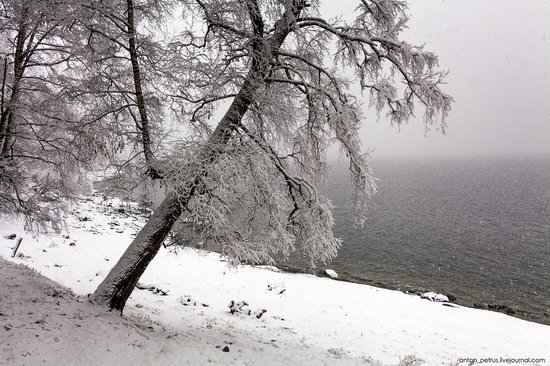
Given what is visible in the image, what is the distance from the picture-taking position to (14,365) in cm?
504

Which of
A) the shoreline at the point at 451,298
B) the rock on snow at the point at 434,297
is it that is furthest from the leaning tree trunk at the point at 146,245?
the rock on snow at the point at 434,297

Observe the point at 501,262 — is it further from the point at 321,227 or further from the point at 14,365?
the point at 14,365

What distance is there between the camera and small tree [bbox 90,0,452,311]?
6.58m

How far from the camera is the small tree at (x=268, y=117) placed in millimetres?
6578

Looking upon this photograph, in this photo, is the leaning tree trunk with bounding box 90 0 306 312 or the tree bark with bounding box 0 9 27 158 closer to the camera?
the leaning tree trunk with bounding box 90 0 306 312

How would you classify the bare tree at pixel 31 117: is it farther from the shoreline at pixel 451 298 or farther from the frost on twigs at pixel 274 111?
the shoreline at pixel 451 298

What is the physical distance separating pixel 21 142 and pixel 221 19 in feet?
24.7

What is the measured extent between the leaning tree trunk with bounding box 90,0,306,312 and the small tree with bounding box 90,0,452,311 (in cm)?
2

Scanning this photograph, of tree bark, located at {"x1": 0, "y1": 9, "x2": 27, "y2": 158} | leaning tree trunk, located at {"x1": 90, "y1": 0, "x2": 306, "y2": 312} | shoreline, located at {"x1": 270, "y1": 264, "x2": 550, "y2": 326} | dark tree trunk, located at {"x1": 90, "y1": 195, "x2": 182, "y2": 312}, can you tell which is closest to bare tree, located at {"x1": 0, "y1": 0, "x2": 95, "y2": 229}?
tree bark, located at {"x1": 0, "y1": 9, "x2": 27, "y2": 158}

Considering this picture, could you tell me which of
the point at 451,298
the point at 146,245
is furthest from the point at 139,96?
the point at 451,298

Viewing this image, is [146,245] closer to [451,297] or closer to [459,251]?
[451,297]

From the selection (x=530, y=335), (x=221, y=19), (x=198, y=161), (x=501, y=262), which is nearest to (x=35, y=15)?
(x=221, y=19)

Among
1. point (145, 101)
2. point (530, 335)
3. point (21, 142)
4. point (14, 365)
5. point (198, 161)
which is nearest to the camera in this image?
point (14, 365)

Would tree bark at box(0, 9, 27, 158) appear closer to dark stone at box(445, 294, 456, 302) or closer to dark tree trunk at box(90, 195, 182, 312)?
dark tree trunk at box(90, 195, 182, 312)
